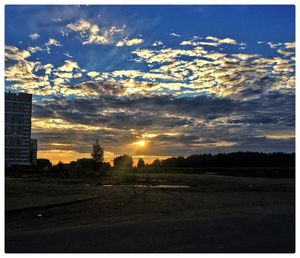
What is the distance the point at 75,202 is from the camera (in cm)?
2050

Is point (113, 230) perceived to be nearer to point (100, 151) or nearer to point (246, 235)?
point (246, 235)

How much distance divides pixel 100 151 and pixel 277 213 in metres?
113

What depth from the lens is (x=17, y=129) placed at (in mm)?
153375

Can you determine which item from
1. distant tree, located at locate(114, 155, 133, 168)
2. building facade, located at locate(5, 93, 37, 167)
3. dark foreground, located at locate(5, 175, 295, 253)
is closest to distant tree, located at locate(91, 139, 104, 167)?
distant tree, located at locate(114, 155, 133, 168)

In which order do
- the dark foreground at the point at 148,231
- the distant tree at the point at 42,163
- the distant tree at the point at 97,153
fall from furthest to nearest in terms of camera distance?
the distant tree at the point at 42,163 → the distant tree at the point at 97,153 → the dark foreground at the point at 148,231

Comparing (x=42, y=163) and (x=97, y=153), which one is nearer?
(x=97, y=153)

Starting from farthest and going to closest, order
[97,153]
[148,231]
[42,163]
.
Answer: [42,163]
[97,153]
[148,231]

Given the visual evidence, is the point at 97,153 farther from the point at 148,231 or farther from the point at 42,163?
the point at 148,231

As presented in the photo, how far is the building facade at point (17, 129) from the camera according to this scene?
487 ft

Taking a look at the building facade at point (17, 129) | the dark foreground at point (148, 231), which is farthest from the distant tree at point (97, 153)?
the dark foreground at point (148, 231)

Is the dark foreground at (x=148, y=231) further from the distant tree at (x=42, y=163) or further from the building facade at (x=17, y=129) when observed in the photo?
the building facade at (x=17, y=129)

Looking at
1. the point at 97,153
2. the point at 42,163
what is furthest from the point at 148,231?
the point at 42,163

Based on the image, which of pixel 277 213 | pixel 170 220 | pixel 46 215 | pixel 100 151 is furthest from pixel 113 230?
pixel 100 151

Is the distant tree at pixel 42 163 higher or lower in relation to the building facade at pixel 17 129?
lower
